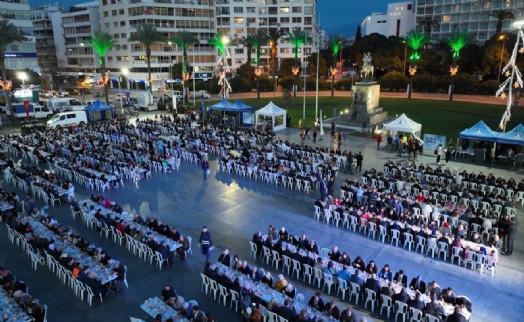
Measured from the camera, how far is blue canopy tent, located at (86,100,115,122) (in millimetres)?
40781

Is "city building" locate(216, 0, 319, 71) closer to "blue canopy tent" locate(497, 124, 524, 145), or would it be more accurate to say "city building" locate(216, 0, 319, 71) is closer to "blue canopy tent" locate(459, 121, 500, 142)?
"blue canopy tent" locate(459, 121, 500, 142)

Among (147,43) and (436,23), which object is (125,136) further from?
(436,23)

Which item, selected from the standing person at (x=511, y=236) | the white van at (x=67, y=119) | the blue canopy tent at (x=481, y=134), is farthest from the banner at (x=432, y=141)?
the white van at (x=67, y=119)

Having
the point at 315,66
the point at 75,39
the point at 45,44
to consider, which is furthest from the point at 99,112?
the point at 45,44

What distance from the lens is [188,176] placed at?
24.3m

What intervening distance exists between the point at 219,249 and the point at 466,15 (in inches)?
4448

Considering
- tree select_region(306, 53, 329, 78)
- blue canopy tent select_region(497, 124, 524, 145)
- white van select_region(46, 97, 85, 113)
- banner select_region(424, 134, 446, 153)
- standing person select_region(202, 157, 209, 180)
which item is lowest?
standing person select_region(202, 157, 209, 180)

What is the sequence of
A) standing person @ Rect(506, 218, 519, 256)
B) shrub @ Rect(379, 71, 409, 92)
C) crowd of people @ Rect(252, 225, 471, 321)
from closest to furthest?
crowd of people @ Rect(252, 225, 471, 321)
standing person @ Rect(506, 218, 519, 256)
shrub @ Rect(379, 71, 409, 92)

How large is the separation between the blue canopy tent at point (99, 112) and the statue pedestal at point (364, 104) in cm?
2582

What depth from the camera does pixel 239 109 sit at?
37.4m

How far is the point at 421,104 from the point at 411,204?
41.3 metres

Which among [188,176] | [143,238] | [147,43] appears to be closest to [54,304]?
[143,238]

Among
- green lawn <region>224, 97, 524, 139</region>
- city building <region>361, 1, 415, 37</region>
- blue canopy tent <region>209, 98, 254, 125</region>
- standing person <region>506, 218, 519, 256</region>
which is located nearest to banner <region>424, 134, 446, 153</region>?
green lawn <region>224, 97, 524, 139</region>

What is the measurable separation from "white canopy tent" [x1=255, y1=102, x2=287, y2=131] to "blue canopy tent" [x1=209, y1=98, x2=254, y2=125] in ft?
3.43
